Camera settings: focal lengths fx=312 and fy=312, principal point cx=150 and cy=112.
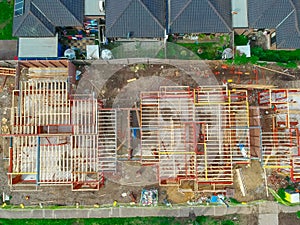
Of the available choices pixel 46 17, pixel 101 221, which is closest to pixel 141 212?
pixel 101 221

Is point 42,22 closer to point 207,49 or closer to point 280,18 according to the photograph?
point 207,49

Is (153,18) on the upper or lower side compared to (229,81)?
upper

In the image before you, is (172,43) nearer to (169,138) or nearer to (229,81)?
(229,81)

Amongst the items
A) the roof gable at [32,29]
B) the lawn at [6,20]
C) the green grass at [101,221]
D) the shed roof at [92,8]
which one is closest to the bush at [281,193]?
the green grass at [101,221]

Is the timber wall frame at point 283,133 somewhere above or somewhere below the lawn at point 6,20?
A: below

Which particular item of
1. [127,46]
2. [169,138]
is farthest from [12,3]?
[169,138]

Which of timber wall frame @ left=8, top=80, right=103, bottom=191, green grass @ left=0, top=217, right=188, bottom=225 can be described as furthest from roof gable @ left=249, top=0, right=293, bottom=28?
green grass @ left=0, top=217, right=188, bottom=225

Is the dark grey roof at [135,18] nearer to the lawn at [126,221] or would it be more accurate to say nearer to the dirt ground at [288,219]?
the lawn at [126,221]
